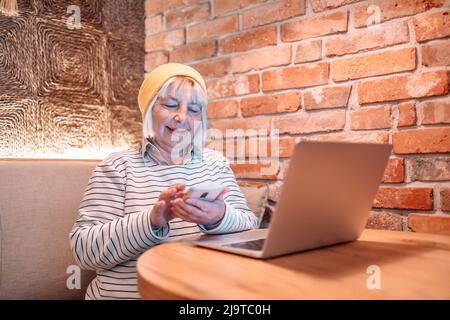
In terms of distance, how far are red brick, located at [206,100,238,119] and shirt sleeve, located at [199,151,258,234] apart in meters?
0.49

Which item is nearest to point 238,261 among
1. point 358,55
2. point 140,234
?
point 140,234

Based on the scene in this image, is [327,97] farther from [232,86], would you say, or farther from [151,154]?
[151,154]

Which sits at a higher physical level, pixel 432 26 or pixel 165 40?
pixel 165 40

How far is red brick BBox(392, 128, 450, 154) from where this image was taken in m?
1.39

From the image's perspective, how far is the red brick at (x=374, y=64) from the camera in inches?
57.4

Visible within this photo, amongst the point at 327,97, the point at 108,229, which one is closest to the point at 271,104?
the point at 327,97

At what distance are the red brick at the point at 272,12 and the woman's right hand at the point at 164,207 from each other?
1070 millimetres

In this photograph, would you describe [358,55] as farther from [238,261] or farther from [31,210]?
[31,210]

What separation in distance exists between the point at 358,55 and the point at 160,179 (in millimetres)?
866

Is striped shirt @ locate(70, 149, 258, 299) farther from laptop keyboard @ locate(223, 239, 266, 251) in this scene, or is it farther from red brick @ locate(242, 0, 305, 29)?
red brick @ locate(242, 0, 305, 29)

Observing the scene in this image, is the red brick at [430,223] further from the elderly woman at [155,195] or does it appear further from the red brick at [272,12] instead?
the red brick at [272,12]

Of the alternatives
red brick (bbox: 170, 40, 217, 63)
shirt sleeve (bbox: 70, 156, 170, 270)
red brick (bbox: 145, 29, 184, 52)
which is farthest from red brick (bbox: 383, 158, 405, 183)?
red brick (bbox: 145, 29, 184, 52)

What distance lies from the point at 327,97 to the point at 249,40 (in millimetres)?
476

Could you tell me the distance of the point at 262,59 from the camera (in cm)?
184
